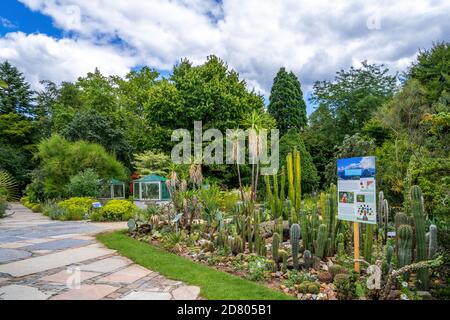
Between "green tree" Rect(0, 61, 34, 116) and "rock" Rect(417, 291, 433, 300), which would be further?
"green tree" Rect(0, 61, 34, 116)

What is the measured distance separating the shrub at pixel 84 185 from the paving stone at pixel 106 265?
1075cm

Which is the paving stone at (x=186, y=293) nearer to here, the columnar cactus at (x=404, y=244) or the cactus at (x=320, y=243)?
the cactus at (x=320, y=243)

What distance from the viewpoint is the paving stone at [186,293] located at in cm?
355

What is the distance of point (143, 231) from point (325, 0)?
7.03 meters

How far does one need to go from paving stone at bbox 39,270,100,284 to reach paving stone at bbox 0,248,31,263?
63.8 inches

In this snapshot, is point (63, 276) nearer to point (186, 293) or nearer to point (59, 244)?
point (186, 293)

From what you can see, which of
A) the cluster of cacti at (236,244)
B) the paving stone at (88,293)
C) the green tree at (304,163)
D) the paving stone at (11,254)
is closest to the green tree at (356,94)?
the green tree at (304,163)

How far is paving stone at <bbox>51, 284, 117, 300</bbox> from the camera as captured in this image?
3.54 meters

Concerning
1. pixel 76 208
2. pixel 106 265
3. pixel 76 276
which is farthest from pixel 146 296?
pixel 76 208

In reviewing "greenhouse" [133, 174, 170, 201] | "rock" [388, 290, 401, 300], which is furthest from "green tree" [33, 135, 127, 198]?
"rock" [388, 290, 401, 300]

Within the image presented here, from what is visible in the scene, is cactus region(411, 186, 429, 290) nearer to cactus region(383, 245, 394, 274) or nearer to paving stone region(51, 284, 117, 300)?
cactus region(383, 245, 394, 274)

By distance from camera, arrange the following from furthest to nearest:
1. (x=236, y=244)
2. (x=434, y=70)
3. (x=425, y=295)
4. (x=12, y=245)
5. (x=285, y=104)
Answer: (x=285, y=104) < (x=434, y=70) < (x=12, y=245) < (x=236, y=244) < (x=425, y=295)

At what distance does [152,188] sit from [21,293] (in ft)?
42.7

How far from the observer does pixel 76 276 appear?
14.1ft
